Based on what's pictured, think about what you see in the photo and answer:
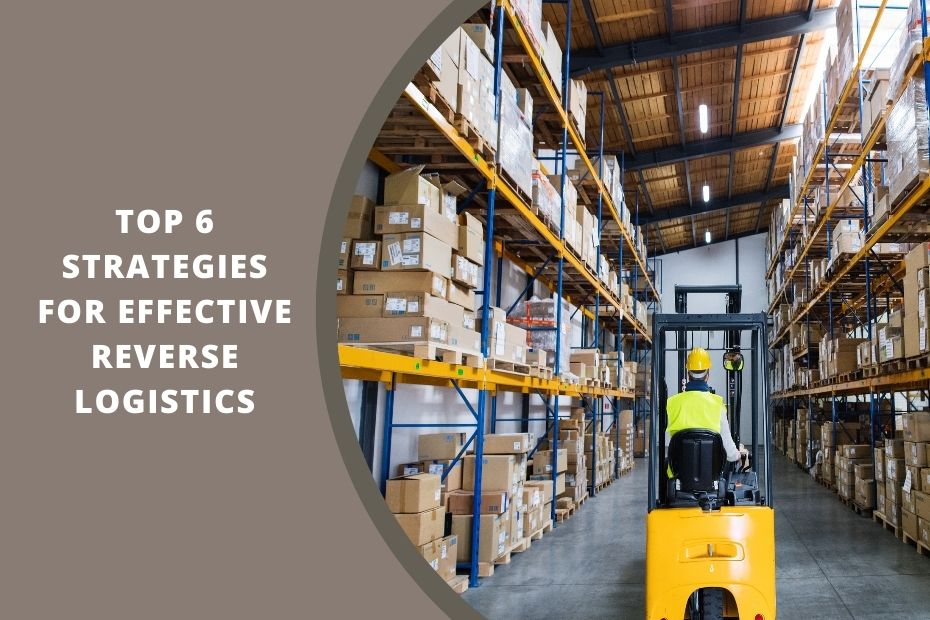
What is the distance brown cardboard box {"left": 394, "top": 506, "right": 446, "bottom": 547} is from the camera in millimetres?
5090

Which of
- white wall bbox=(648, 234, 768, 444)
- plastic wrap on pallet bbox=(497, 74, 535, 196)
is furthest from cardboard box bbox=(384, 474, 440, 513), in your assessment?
white wall bbox=(648, 234, 768, 444)

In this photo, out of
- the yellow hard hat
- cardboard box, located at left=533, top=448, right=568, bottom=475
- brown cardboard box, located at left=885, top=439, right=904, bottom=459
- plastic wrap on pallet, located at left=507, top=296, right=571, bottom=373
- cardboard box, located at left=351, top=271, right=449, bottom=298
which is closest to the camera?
the yellow hard hat

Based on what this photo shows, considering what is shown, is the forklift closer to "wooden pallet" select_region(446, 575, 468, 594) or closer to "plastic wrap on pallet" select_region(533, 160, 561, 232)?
"wooden pallet" select_region(446, 575, 468, 594)

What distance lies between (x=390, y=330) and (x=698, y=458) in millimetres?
2063

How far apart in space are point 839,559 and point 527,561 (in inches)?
121

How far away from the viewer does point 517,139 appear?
6711 millimetres

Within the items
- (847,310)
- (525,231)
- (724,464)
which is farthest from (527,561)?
(847,310)

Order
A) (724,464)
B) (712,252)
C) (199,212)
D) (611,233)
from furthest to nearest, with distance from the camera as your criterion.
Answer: (712,252)
(611,233)
(724,464)
(199,212)

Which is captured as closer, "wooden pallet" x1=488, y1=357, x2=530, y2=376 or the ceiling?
"wooden pallet" x1=488, y1=357, x2=530, y2=376

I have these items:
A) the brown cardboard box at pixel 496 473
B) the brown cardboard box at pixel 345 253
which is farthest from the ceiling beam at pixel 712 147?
the brown cardboard box at pixel 345 253

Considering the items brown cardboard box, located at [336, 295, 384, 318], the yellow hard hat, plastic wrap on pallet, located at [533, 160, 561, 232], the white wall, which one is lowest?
the yellow hard hat

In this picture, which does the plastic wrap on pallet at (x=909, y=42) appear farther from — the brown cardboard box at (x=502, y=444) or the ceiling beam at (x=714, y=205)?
the ceiling beam at (x=714, y=205)

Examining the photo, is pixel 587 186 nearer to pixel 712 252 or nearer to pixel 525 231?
pixel 525 231

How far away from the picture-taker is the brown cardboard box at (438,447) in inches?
267
